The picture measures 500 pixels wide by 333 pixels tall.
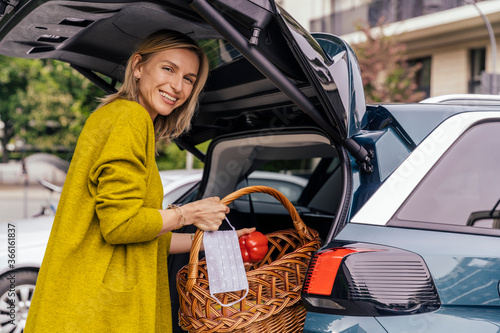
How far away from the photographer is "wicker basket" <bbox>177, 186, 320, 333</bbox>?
70.6 inches

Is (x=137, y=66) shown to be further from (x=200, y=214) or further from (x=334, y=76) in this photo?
(x=334, y=76)

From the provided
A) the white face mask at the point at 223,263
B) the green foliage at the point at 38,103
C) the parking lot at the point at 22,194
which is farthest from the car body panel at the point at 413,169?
the green foliage at the point at 38,103

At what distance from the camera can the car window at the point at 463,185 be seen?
5.84ft

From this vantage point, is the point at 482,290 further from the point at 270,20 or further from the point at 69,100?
the point at 69,100

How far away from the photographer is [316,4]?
20953 mm

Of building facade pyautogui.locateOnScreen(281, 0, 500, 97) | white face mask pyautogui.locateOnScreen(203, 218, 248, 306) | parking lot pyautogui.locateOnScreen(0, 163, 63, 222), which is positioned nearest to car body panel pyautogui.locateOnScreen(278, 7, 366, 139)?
white face mask pyautogui.locateOnScreen(203, 218, 248, 306)

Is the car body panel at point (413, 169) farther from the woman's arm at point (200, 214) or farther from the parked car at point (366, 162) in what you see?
the woman's arm at point (200, 214)

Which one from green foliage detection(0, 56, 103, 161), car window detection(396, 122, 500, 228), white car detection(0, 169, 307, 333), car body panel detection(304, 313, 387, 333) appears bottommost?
white car detection(0, 169, 307, 333)

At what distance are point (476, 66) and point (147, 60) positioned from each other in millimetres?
16359

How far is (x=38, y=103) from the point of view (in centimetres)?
2102

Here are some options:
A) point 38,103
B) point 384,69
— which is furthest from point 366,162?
point 38,103

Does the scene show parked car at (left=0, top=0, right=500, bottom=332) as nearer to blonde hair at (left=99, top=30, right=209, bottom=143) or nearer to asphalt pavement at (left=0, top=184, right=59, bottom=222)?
blonde hair at (left=99, top=30, right=209, bottom=143)

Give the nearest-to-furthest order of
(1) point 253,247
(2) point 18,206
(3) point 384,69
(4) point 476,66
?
1. (1) point 253,247
2. (3) point 384,69
3. (4) point 476,66
4. (2) point 18,206

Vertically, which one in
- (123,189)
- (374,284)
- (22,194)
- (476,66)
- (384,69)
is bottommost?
(22,194)
